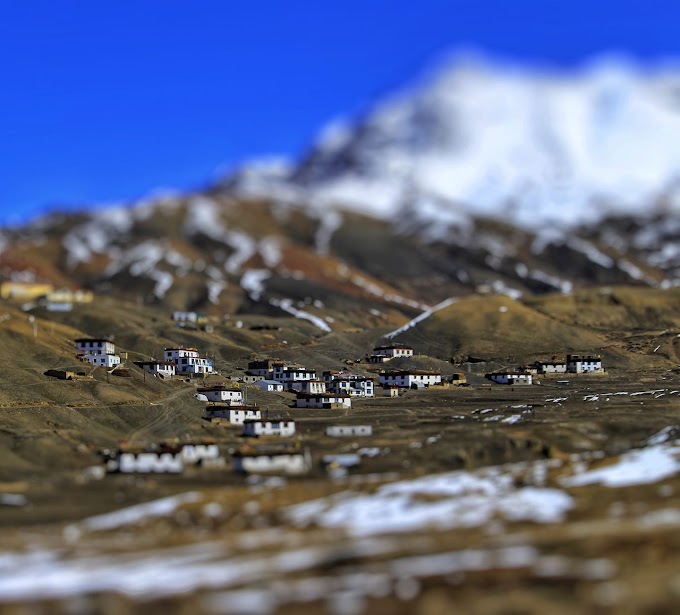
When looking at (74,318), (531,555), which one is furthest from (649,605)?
(74,318)

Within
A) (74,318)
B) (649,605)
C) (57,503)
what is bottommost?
(649,605)

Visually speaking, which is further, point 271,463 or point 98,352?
point 98,352

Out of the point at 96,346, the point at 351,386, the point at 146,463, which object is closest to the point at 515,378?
the point at 351,386

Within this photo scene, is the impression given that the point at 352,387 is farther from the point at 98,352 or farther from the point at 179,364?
the point at 98,352

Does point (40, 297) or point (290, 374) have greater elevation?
point (40, 297)

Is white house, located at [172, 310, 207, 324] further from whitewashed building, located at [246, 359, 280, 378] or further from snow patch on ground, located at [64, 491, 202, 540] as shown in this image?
snow patch on ground, located at [64, 491, 202, 540]

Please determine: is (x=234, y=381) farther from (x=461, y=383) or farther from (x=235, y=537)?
(x=235, y=537)
